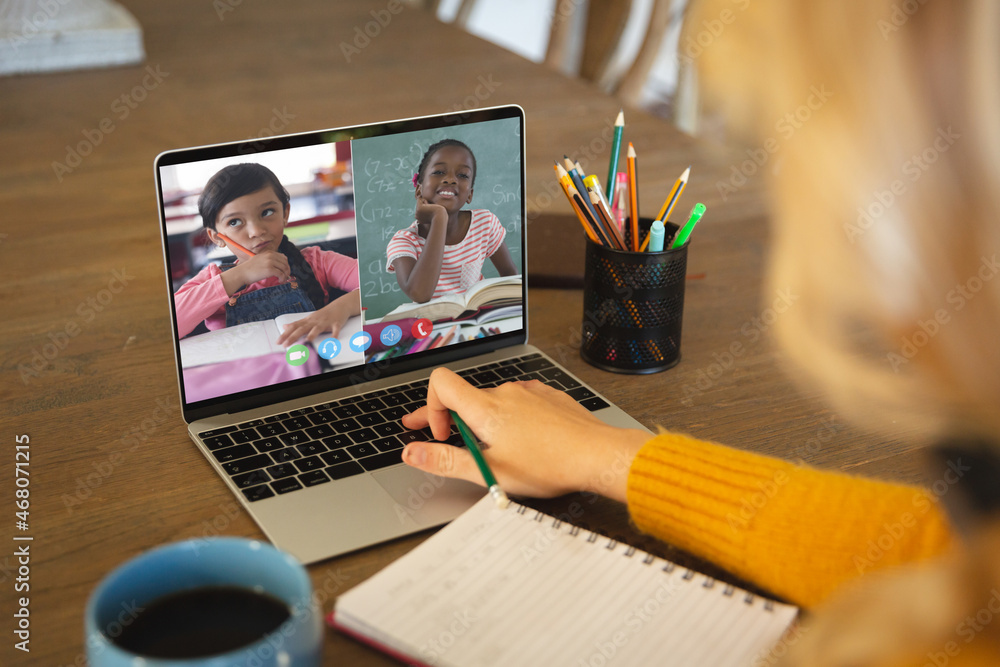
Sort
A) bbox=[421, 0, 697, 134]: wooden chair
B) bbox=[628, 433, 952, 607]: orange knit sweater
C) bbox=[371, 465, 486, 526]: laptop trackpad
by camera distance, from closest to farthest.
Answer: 1. bbox=[628, 433, 952, 607]: orange knit sweater
2. bbox=[371, 465, 486, 526]: laptop trackpad
3. bbox=[421, 0, 697, 134]: wooden chair

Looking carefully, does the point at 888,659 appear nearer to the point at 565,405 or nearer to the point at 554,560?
the point at 554,560

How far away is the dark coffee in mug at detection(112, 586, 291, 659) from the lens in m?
0.49

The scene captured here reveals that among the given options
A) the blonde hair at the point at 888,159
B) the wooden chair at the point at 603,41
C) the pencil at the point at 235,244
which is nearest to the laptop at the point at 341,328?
the pencil at the point at 235,244

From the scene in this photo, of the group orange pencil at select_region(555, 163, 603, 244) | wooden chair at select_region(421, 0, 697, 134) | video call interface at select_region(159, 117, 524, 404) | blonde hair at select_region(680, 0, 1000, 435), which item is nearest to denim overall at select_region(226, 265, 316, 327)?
video call interface at select_region(159, 117, 524, 404)

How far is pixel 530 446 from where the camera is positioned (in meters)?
0.73

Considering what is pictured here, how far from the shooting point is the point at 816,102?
260mm

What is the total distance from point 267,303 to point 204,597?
0.36 m

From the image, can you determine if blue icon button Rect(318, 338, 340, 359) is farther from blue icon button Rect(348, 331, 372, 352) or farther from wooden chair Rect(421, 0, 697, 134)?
wooden chair Rect(421, 0, 697, 134)

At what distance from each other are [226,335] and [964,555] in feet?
2.11

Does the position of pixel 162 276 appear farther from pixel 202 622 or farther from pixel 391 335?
pixel 202 622

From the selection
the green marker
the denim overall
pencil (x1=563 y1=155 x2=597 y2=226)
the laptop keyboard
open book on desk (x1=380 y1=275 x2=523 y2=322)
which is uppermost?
pencil (x1=563 y1=155 x2=597 y2=226)

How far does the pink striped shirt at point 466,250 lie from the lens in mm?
883

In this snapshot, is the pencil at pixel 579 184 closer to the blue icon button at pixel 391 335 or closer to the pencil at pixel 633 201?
the pencil at pixel 633 201

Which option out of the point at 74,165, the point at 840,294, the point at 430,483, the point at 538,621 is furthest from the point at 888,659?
the point at 74,165
